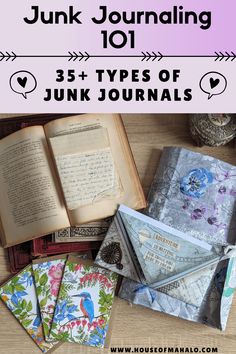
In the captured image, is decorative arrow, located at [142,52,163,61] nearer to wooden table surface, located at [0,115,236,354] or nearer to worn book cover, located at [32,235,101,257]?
wooden table surface, located at [0,115,236,354]

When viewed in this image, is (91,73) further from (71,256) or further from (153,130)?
(71,256)

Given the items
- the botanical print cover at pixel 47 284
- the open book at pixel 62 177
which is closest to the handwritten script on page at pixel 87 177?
the open book at pixel 62 177

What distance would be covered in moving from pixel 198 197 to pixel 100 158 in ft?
0.58

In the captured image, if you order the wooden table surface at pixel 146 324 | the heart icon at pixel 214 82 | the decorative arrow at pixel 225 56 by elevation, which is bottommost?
the wooden table surface at pixel 146 324

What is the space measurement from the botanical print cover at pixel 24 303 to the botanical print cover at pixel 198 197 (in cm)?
24

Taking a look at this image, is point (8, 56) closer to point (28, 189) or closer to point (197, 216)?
point (28, 189)

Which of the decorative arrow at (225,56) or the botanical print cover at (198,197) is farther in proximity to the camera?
the botanical print cover at (198,197)

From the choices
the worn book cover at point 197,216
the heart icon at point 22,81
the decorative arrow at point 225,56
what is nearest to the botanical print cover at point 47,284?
the worn book cover at point 197,216

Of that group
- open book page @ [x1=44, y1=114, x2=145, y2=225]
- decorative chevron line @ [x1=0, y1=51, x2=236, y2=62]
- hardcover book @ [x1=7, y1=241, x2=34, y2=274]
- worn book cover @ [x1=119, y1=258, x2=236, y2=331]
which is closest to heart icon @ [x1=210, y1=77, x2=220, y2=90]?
decorative chevron line @ [x1=0, y1=51, x2=236, y2=62]

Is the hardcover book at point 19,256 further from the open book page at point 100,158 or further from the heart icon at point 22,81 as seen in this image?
the heart icon at point 22,81

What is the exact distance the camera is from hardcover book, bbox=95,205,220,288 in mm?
886

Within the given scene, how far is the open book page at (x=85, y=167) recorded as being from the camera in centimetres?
88

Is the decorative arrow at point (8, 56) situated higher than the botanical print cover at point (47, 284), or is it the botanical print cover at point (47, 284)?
the decorative arrow at point (8, 56)

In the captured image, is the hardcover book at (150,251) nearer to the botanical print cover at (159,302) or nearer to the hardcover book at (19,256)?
the botanical print cover at (159,302)
